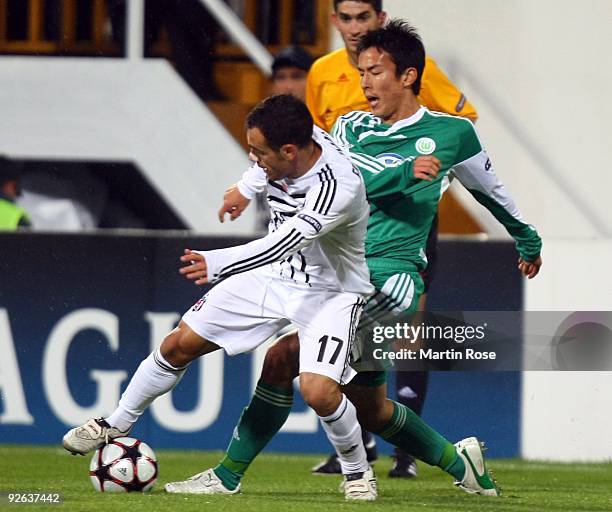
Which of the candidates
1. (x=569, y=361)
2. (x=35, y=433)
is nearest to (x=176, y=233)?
(x=35, y=433)

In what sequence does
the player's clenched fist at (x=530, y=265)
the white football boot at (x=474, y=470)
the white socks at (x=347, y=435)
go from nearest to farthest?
the white socks at (x=347, y=435) → the white football boot at (x=474, y=470) → the player's clenched fist at (x=530, y=265)

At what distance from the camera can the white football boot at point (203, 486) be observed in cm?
558

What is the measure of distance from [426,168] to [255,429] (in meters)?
1.16

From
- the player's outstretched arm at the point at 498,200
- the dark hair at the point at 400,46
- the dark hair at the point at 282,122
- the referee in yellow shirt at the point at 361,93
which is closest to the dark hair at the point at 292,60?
the referee in yellow shirt at the point at 361,93

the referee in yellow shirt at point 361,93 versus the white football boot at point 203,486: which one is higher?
the referee in yellow shirt at point 361,93

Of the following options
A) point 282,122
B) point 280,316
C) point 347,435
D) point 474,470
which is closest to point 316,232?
point 282,122

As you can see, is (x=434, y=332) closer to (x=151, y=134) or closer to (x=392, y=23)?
(x=392, y=23)

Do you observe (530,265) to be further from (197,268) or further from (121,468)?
(121,468)

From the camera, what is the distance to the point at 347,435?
217 inches

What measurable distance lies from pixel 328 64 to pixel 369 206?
1425mm

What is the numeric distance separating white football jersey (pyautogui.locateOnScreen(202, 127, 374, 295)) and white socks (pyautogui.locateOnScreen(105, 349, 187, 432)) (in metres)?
0.54

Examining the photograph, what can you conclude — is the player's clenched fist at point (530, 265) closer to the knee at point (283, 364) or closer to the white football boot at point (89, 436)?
the knee at point (283, 364)

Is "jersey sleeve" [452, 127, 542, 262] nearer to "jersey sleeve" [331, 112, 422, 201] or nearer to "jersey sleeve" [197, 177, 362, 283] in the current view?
"jersey sleeve" [331, 112, 422, 201]

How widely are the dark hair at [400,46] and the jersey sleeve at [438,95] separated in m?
0.64
